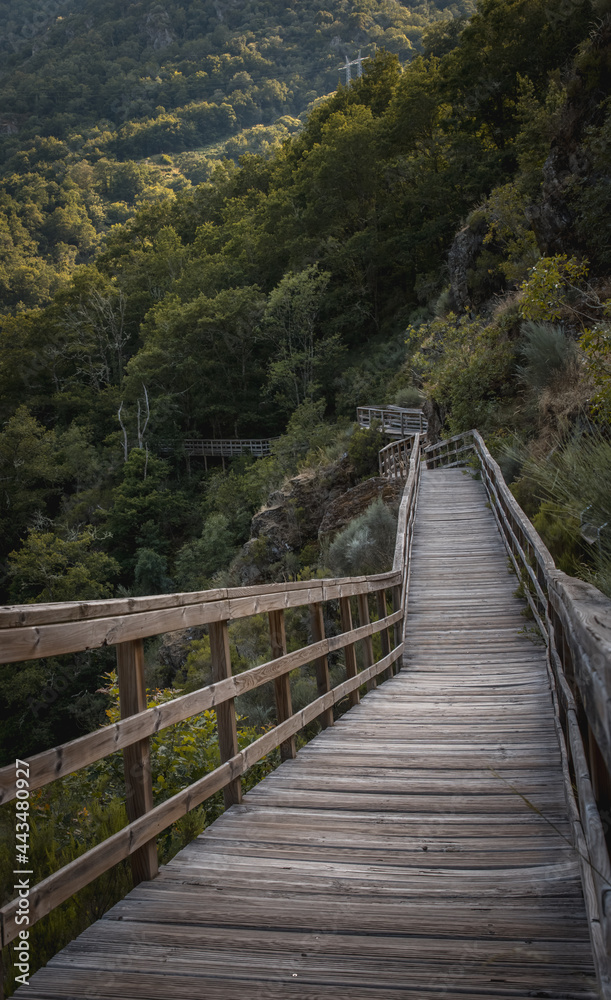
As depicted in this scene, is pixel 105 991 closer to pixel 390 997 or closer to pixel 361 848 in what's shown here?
pixel 390 997

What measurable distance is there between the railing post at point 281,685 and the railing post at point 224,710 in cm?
75

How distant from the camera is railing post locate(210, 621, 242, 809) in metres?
3.10

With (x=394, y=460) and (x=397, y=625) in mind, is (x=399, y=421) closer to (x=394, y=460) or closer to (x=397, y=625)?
(x=394, y=460)

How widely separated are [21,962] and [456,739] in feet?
10.2

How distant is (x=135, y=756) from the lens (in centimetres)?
242

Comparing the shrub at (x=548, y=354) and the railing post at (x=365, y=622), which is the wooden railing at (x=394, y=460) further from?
the railing post at (x=365, y=622)

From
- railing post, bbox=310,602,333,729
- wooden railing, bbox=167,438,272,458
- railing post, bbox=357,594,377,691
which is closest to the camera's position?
railing post, bbox=310,602,333,729

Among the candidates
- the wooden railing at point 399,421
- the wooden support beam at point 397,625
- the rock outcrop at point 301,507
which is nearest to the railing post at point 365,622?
the wooden support beam at point 397,625

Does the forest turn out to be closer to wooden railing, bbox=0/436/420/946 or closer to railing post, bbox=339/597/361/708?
wooden railing, bbox=0/436/420/946

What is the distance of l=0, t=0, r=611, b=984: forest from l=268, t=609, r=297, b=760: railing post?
1251 millimetres

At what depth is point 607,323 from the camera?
858cm

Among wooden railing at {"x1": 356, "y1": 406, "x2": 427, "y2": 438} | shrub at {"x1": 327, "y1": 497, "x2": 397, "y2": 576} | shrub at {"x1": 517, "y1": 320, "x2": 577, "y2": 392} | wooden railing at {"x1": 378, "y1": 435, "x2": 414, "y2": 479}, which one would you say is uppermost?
wooden railing at {"x1": 356, "y1": 406, "x2": 427, "y2": 438}

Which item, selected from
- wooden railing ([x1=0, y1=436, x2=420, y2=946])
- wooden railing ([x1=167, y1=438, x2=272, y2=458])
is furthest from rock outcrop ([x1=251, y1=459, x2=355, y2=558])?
wooden railing ([x1=167, y1=438, x2=272, y2=458])

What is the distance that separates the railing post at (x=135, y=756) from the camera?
241 centimetres
